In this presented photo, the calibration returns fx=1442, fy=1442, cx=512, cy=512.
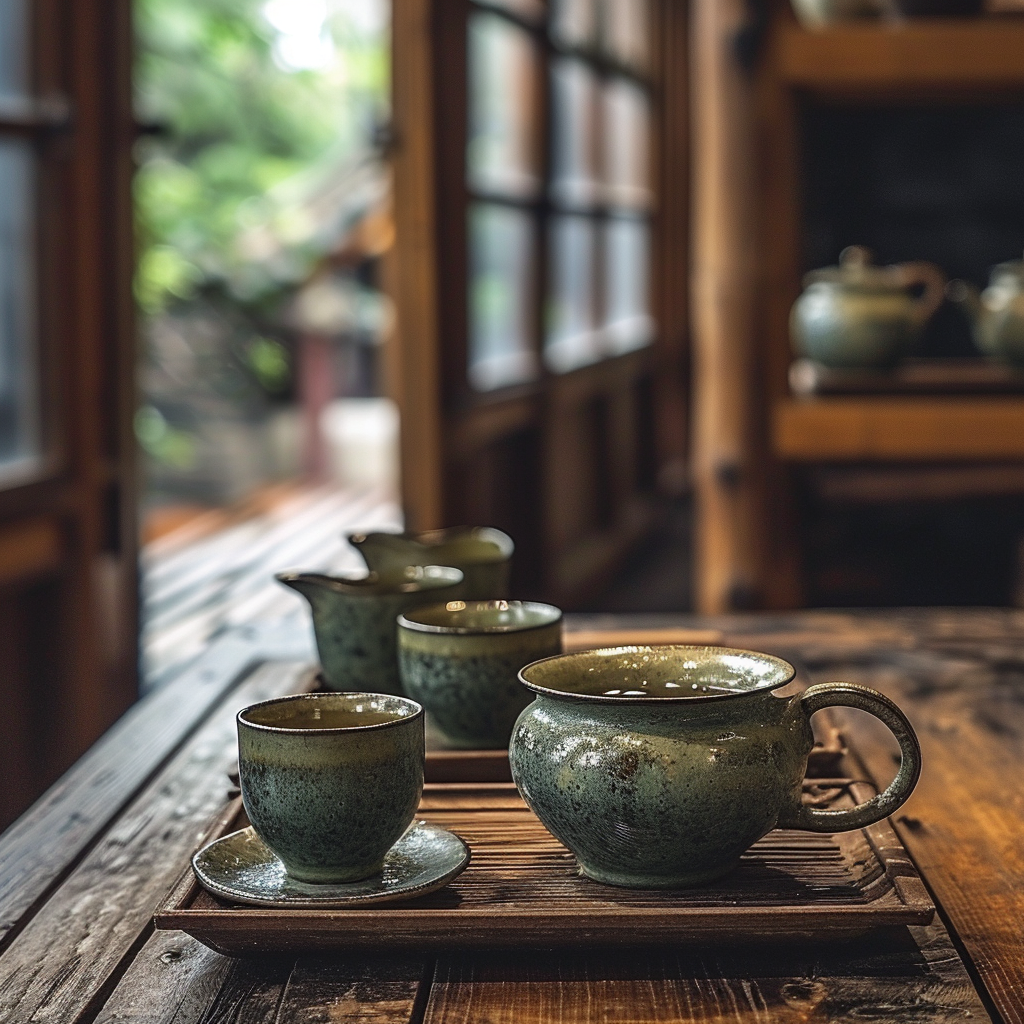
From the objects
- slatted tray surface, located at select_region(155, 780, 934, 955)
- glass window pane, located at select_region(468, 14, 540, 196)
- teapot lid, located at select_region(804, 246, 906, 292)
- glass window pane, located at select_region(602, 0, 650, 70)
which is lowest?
slatted tray surface, located at select_region(155, 780, 934, 955)

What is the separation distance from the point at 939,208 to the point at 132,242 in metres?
1.60

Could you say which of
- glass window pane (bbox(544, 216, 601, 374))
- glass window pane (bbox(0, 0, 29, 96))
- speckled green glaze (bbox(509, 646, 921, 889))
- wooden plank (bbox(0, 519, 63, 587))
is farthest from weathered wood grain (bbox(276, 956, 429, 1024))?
glass window pane (bbox(544, 216, 601, 374))

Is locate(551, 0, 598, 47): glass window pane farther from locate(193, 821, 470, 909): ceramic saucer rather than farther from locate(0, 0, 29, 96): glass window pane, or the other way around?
locate(193, 821, 470, 909): ceramic saucer

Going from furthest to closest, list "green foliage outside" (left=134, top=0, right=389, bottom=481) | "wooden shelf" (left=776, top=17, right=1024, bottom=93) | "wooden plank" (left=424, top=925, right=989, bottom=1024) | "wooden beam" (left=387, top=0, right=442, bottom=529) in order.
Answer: "green foliage outside" (left=134, top=0, right=389, bottom=481) → "wooden beam" (left=387, top=0, right=442, bottom=529) → "wooden shelf" (left=776, top=17, right=1024, bottom=93) → "wooden plank" (left=424, top=925, right=989, bottom=1024)

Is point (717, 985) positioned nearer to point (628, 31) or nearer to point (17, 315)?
point (17, 315)

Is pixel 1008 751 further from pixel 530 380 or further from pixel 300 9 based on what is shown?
pixel 300 9

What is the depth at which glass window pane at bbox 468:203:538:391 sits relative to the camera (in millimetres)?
3188

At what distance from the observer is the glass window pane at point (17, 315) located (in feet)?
7.02

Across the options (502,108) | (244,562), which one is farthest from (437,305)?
(244,562)

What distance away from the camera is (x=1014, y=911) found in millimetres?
714

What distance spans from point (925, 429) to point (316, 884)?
1.69 metres

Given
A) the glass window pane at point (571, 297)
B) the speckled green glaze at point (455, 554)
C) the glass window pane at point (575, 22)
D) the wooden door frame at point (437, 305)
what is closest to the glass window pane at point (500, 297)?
the wooden door frame at point (437, 305)

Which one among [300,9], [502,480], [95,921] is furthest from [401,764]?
[300,9]

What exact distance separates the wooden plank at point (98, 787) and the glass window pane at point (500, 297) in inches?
75.8
